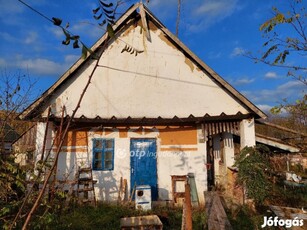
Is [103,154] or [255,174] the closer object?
[255,174]

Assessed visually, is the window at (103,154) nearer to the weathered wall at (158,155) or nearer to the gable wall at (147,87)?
the weathered wall at (158,155)

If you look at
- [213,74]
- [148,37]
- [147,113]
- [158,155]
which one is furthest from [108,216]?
[148,37]

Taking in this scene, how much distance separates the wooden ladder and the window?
41 centimetres

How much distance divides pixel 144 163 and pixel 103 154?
5.26 ft

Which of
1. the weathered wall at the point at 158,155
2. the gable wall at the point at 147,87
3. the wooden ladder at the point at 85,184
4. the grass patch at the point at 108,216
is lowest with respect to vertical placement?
the grass patch at the point at 108,216

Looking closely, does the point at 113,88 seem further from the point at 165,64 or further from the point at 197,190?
the point at 197,190

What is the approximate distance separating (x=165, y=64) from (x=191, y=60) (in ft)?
3.47

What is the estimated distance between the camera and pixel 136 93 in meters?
10.3

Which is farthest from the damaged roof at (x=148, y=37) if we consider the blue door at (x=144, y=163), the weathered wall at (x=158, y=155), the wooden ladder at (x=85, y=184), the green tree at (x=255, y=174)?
the blue door at (x=144, y=163)

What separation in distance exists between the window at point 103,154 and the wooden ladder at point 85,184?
41 centimetres

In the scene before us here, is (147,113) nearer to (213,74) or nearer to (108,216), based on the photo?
(213,74)

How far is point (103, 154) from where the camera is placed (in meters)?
10.1

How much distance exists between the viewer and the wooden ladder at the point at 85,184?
30.4 feet

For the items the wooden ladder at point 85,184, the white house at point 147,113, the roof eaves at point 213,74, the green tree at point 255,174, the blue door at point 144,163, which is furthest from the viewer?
the blue door at point 144,163
